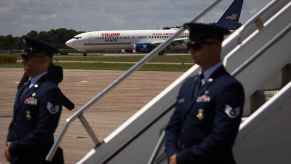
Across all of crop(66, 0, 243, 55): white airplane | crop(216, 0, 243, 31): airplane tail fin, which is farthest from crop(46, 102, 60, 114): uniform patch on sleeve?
crop(66, 0, 243, 55): white airplane

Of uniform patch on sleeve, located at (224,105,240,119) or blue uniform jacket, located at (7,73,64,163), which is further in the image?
blue uniform jacket, located at (7,73,64,163)

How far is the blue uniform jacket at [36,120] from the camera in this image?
15.8 ft

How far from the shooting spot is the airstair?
4.47 m

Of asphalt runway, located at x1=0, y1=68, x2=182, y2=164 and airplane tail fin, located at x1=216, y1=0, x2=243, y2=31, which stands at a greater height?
airplane tail fin, located at x1=216, y1=0, x2=243, y2=31

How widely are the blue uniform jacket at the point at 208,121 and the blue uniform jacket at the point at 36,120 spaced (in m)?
1.38

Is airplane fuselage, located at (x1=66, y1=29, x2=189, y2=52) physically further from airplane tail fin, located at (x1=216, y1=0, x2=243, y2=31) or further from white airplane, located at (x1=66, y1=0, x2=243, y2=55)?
airplane tail fin, located at (x1=216, y1=0, x2=243, y2=31)

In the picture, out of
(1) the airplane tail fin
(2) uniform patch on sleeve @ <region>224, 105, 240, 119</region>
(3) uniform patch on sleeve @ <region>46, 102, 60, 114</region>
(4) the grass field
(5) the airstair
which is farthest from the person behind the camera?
(4) the grass field

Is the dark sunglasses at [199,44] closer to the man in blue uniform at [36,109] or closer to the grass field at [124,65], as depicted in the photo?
the man in blue uniform at [36,109]

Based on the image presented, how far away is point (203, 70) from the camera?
3.75 metres

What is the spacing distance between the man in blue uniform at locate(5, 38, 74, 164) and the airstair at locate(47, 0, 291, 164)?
0.29m

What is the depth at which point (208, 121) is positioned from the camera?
3619mm

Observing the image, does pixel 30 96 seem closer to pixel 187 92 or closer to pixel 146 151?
pixel 146 151

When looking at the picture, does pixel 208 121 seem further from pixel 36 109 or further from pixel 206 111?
pixel 36 109

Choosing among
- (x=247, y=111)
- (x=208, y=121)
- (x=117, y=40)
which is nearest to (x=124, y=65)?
(x=117, y=40)
